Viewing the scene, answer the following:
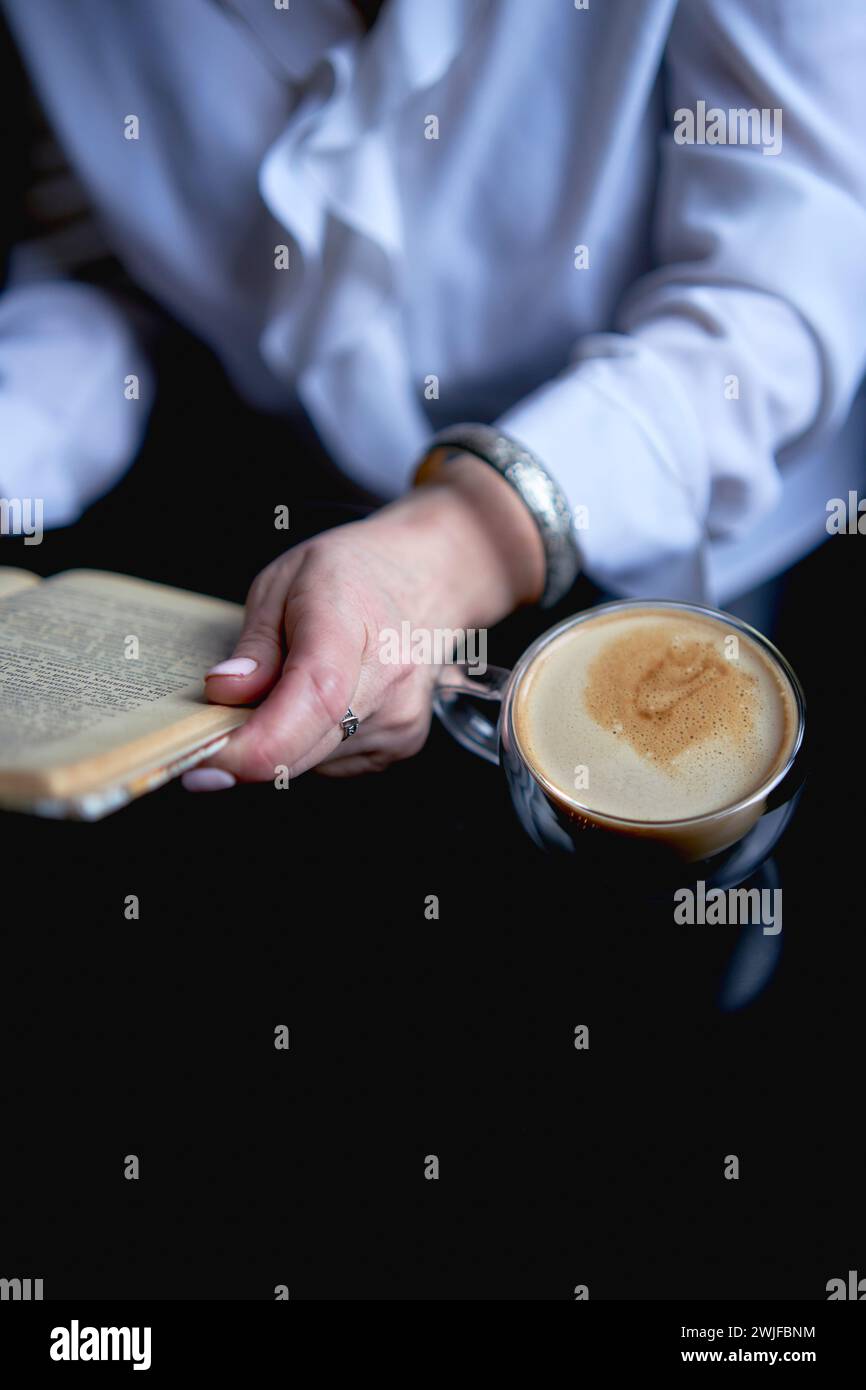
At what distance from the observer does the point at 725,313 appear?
0.79 meters

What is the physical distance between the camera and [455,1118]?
0.57m

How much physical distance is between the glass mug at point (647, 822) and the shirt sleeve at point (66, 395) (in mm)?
508

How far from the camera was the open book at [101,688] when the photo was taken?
1.46 feet

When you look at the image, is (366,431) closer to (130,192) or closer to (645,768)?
(130,192)

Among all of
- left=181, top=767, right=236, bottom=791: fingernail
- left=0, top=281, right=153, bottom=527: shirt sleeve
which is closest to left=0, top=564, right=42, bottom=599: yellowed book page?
left=0, top=281, right=153, bottom=527: shirt sleeve

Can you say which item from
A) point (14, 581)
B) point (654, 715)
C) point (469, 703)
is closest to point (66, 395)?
point (14, 581)

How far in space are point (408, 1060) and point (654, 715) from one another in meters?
0.25

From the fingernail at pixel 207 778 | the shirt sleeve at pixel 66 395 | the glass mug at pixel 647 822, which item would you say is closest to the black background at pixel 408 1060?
the glass mug at pixel 647 822

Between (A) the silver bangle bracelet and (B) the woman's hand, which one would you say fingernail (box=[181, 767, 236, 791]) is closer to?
(B) the woman's hand

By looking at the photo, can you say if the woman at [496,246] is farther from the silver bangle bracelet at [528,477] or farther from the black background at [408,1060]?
the black background at [408,1060]

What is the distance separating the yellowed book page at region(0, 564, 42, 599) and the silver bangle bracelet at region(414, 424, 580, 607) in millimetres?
328

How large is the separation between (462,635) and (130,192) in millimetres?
510

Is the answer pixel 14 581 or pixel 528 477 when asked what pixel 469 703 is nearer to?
pixel 528 477
